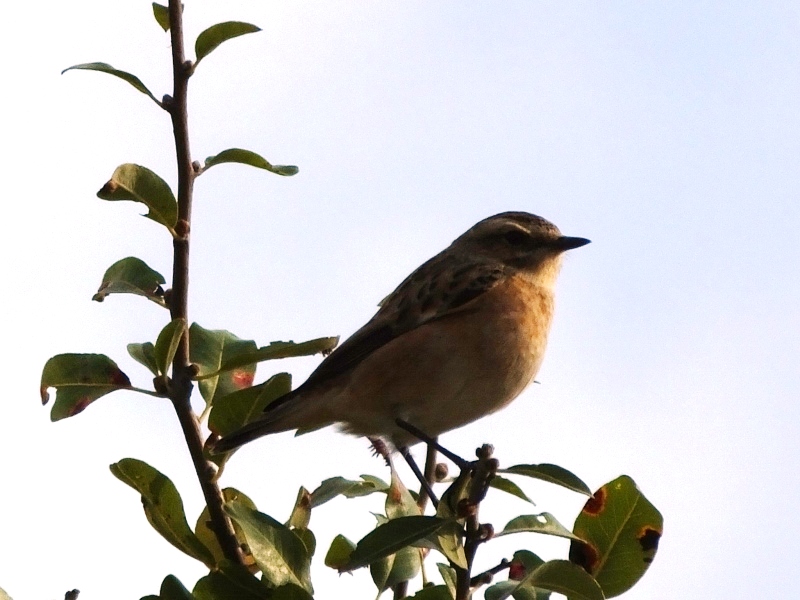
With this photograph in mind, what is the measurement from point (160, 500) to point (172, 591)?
1.96 feet

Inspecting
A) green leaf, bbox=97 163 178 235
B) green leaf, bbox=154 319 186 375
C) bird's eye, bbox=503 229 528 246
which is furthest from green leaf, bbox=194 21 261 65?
bird's eye, bbox=503 229 528 246

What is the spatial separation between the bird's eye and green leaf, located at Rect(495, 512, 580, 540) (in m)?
3.81

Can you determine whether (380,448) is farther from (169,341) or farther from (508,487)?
(169,341)

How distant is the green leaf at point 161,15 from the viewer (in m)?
4.16

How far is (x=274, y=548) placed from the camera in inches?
154

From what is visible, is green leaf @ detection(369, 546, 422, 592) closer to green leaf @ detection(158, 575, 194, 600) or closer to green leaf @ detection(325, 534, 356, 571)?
green leaf @ detection(325, 534, 356, 571)

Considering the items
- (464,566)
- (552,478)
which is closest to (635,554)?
(552,478)

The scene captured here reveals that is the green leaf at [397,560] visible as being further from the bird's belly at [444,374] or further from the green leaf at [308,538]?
the bird's belly at [444,374]

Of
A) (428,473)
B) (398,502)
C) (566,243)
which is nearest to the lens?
(398,502)

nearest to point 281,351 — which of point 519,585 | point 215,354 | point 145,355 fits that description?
point 215,354

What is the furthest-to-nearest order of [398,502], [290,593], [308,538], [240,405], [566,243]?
[566,243] < [240,405] < [398,502] < [308,538] < [290,593]

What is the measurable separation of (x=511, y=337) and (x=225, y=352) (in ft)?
7.51

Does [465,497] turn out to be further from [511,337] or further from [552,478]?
[511,337]

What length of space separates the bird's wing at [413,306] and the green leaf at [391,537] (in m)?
2.62
